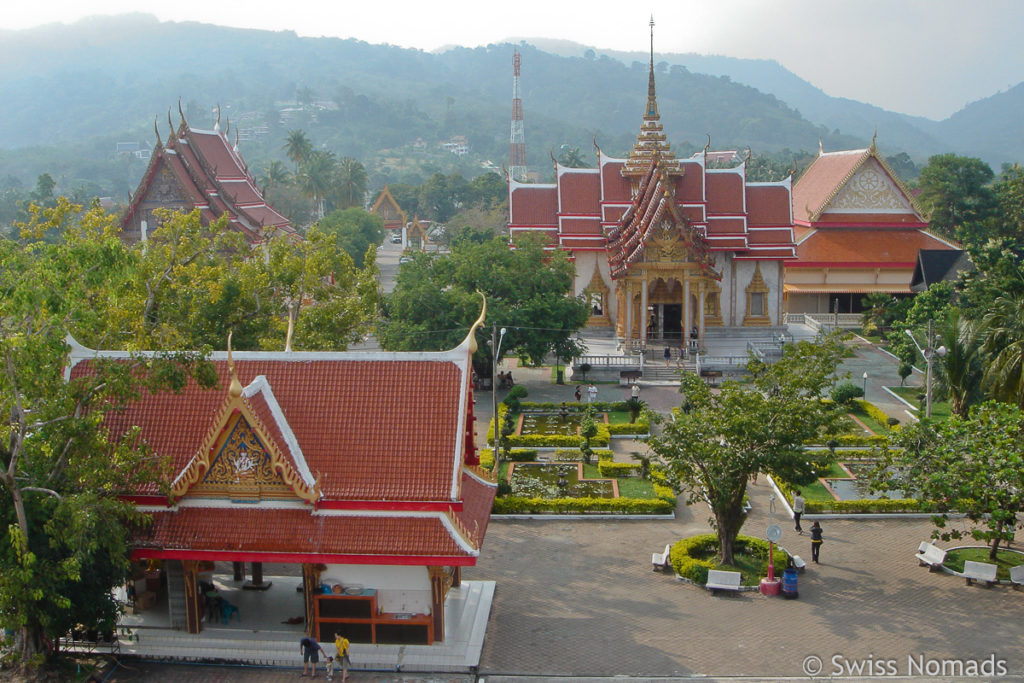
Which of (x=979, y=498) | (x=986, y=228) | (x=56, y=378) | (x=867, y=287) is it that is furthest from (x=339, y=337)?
(x=986, y=228)

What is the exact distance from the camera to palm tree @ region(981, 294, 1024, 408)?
25750 mm

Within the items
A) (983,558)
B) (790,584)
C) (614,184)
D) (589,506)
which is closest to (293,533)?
(790,584)

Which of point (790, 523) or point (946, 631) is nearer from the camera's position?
point (946, 631)

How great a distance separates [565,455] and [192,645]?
598 inches

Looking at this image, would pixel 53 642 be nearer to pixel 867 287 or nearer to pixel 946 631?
pixel 946 631

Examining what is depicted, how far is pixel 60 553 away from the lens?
17.5m

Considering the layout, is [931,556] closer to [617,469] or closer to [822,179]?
[617,469]

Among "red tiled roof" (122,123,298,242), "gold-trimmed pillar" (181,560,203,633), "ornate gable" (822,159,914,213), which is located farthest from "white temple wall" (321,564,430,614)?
"ornate gable" (822,159,914,213)

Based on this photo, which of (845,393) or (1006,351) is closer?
(1006,351)

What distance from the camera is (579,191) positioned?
4866 centimetres

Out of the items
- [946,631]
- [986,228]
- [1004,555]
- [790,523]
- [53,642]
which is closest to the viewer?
[53,642]

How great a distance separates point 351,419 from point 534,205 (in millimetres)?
31055

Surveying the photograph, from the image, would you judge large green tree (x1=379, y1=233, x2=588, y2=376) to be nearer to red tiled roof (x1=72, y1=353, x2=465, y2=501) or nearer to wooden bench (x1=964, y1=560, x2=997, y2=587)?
red tiled roof (x1=72, y1=353, x2=465, y2=501)

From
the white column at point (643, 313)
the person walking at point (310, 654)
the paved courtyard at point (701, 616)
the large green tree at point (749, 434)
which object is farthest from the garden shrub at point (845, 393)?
the person walking at point (310, 654)
